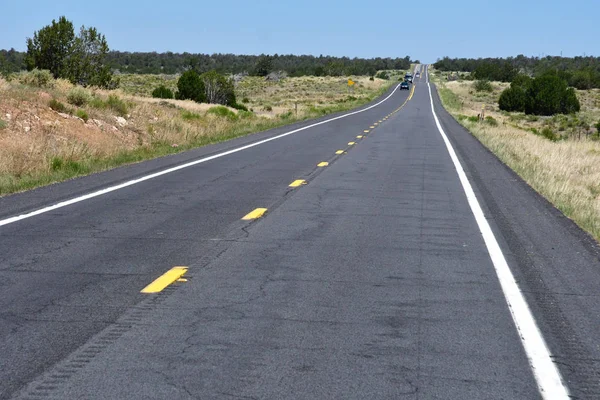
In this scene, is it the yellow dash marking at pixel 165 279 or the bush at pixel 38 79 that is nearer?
the yellow dash marking at pixel 165 279

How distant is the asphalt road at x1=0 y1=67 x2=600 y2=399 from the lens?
17.5 ft


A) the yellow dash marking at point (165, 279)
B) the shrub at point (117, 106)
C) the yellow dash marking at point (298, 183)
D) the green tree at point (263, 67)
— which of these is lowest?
the green tree at point (263, 67)

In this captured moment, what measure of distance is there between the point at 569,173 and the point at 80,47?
3433 centimetres

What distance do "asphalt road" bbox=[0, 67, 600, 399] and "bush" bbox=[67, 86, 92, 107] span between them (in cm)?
1415

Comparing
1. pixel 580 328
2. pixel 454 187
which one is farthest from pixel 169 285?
pixel 454 187

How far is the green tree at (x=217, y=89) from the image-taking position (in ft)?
233

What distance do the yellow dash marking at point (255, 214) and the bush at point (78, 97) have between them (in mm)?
17310

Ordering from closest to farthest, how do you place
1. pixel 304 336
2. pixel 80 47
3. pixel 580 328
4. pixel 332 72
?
1. pixel 304 336
2. pixel 580 328
3. pixel 80 47
4. pixel 332 72

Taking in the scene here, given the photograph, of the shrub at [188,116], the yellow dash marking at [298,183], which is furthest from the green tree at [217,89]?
the yellow dash marking at [298,183]

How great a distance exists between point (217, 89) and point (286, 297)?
2605 inches

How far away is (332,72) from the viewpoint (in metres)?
194

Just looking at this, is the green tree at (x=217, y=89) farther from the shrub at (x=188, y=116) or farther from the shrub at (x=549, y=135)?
the shrub at (x=188, y=116)

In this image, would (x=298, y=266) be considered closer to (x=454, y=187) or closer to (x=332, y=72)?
(x=454, y=187)

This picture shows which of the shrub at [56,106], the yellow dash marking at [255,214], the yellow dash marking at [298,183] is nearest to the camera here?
the yellow dash marking at [255,214]
